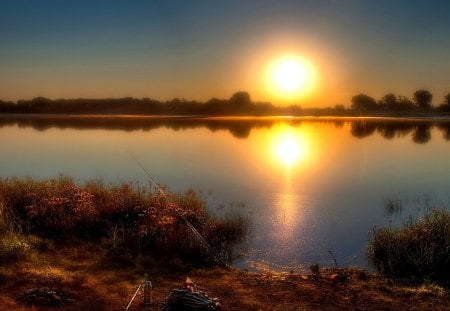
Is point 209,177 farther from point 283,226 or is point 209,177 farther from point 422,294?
point 422,294

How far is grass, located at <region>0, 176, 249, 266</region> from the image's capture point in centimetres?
1324

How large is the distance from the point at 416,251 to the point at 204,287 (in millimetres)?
6677

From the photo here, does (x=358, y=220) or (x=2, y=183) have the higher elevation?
(x=2, y=183)

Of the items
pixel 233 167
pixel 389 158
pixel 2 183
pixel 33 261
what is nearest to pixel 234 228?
pixel 33 261

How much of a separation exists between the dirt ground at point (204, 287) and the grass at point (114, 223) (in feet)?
2.79

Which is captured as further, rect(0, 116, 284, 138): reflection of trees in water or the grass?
rect(0, 116, 284, 138): reflection of trees in water

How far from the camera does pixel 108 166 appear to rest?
37.9m

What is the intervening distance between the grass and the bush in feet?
15.4

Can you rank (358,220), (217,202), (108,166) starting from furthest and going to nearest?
(108,166) < (217,202) < (358,220)

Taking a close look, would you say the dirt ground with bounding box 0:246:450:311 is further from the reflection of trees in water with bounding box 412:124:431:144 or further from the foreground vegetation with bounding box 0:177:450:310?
the reflection of trees in water with bounding box 412:124:431:144

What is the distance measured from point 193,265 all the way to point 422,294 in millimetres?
5736

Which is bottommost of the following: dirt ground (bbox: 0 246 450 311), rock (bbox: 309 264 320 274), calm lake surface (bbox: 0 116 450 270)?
calm lake surface (bbox: 0 116 450 270)

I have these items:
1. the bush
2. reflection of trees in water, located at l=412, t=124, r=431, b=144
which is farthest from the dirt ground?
reflection of trees in water, located at l=412, t=124, r=431, b=144

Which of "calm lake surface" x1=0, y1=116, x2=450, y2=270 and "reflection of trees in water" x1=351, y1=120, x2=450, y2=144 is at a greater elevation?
"reflection of trees in water" x1=351, y1=120, x2=450, y2=144
